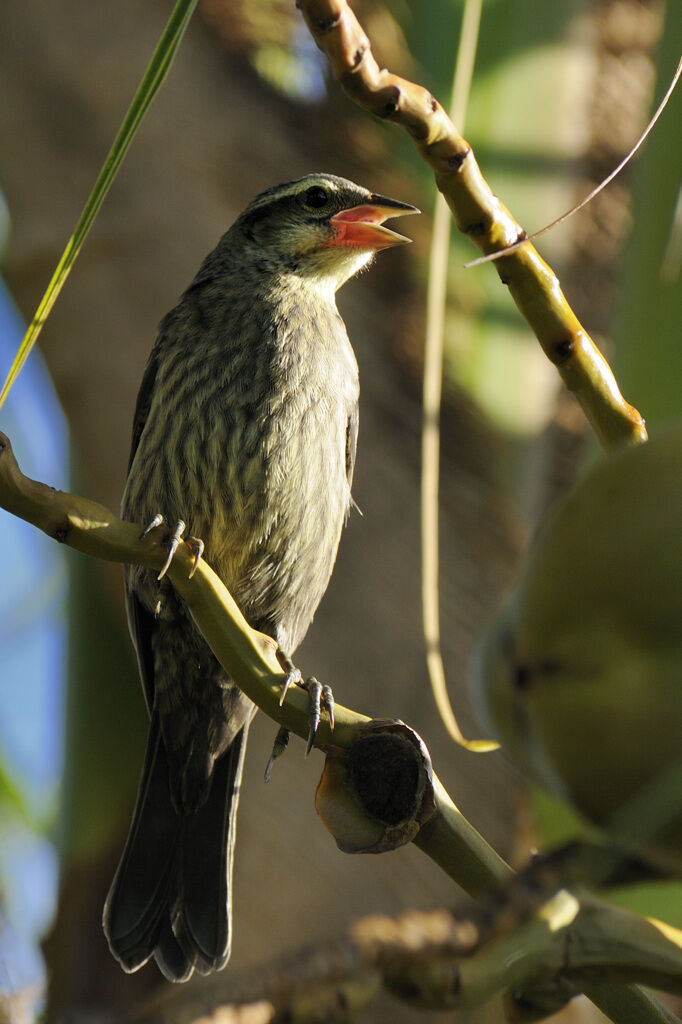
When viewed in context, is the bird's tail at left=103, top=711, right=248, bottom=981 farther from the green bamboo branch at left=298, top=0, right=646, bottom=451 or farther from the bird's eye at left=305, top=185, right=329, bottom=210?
the green bamboo branch at left=298, top=0, right=646, bottom=451

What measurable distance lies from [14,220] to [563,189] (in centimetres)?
214

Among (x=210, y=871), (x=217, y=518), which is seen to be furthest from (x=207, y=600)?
(x=210, y=871)

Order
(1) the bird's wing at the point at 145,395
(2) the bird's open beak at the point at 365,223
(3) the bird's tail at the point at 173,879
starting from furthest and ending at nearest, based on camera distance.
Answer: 1. (2) the bird's open beak at the point at 365,223
2. (1) the bird's wing at the point at 145,395
3. (3) the bird's tail at the point at 173,879

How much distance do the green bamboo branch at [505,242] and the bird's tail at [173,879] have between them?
186 centimetres

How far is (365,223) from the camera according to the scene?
11.7 ft

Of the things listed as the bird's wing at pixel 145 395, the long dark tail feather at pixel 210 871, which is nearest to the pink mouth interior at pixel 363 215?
the bird's wing at pixel 145 395

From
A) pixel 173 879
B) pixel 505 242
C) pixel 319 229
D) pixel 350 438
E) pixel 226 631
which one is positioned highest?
pixel 319 229

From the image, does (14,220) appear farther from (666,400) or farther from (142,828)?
(666,400)

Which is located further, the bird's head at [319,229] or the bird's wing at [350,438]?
the bird's head at [319,229]

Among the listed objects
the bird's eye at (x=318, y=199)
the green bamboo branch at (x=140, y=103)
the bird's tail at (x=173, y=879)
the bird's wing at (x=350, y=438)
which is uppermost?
the bird's eye at (x=318, y=199)

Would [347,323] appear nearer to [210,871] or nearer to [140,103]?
[210,871]

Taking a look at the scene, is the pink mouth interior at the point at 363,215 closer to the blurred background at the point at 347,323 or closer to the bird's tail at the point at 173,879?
the blurred background at the point at 347,323

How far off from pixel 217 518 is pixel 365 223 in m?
1.09

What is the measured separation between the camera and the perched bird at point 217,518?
296 centimetres
